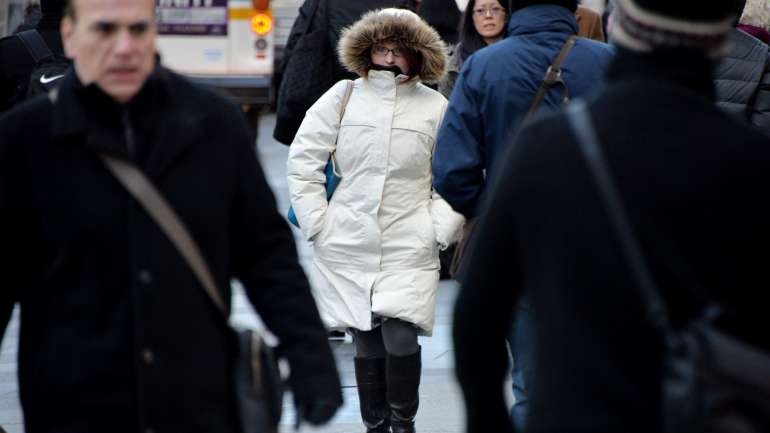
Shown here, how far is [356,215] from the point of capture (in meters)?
6.62

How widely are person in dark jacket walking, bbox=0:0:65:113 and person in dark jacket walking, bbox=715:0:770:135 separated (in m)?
2.94

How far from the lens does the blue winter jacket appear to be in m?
5.51

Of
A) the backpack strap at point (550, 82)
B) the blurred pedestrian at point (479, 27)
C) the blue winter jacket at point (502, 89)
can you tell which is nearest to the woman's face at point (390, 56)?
the blurred pedestrian at point (479, 27)

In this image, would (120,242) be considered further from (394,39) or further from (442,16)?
(442,16)

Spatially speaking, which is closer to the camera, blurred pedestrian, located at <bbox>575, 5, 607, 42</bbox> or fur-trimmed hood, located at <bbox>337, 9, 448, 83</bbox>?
fur-trimmed hood, located at <bbox>337, 9, 448, 83</bbox>

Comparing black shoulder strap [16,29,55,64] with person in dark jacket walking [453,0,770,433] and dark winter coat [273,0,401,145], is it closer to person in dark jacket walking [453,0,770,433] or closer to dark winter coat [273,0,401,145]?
dark winter coat [273,0,401,145]

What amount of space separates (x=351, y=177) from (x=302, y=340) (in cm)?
302

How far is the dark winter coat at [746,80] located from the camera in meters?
7.14

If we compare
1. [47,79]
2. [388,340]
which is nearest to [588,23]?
[388,340]

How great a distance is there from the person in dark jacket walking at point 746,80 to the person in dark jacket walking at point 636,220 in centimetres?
437

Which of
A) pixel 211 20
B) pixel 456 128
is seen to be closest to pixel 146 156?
pixel 456 128

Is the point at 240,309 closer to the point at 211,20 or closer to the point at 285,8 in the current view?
the point at 211,20

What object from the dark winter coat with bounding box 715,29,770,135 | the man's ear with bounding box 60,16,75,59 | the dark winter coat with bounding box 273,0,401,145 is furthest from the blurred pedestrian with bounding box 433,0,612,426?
the dark winter coat with bounding box 273,0,401,145

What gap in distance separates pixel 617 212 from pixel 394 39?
411 cm
